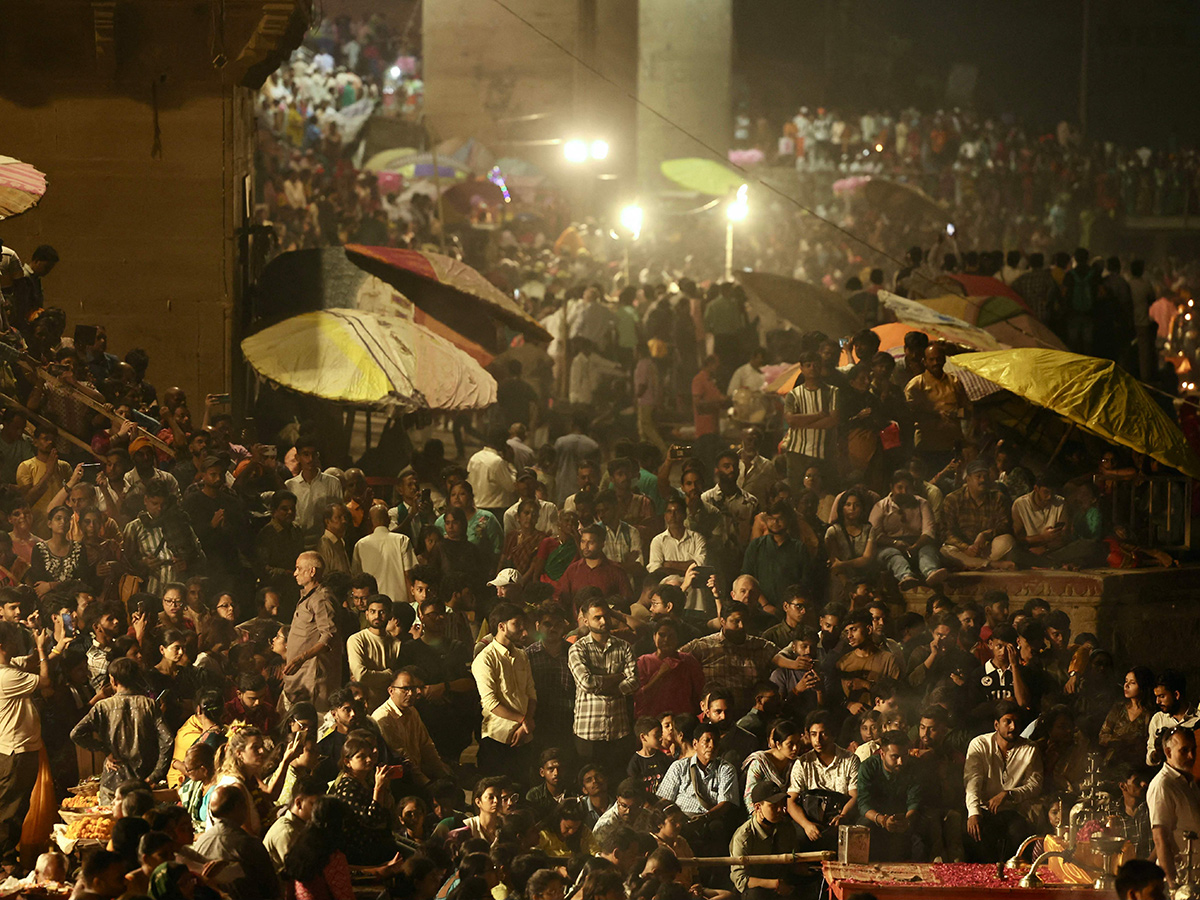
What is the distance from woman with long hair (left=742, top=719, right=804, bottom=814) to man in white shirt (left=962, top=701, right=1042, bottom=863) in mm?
1053

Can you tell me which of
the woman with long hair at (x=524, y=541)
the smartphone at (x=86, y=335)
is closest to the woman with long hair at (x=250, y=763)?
the woman with long hair at (x=524, y=541)

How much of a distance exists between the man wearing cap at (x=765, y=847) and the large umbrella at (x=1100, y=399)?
452 centimetres

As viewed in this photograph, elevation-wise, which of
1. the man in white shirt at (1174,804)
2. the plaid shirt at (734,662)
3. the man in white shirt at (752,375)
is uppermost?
the man in white shirt at (752,375)

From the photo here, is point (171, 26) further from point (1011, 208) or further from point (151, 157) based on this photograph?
point (1011, 208)

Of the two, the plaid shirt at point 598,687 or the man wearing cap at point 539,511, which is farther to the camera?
the man wearing cap at point 539,511

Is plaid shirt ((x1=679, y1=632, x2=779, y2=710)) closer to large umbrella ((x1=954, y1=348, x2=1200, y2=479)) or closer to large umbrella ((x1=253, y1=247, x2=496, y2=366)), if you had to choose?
large umbrella ((x1=954, y1=348, x2=1200, y2=479))

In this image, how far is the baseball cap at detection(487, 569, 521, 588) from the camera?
11727mm

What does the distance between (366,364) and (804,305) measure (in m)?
5.55

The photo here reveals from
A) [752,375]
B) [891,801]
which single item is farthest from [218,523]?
[752,375]

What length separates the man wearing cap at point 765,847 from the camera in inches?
362

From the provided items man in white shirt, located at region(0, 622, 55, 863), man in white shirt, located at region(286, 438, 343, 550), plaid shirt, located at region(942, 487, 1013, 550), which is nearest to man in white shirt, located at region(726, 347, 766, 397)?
plaid shirt, located at region(942, 487, 1013, 550)

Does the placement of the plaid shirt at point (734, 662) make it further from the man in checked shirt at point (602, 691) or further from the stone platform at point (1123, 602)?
the stone platform at point (1123, 602)

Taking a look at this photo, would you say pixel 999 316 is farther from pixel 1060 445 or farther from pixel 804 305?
pixel 1060 445

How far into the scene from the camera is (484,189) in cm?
2917
